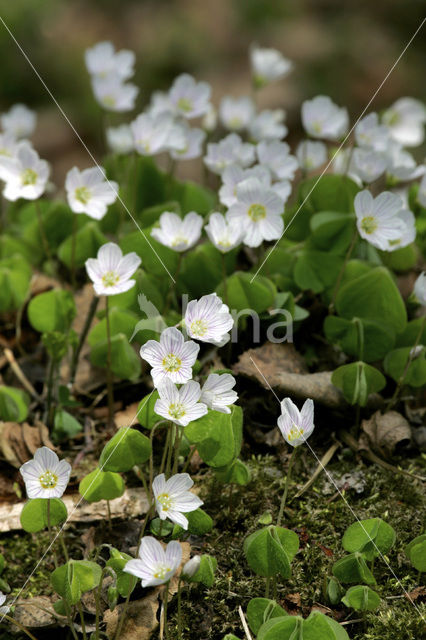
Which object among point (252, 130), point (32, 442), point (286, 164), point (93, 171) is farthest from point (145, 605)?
point (252, 130)

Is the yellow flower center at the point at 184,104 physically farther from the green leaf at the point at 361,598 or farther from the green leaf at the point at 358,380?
the green leaf at the point at 361,598

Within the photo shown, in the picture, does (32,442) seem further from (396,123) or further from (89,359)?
(396,123)

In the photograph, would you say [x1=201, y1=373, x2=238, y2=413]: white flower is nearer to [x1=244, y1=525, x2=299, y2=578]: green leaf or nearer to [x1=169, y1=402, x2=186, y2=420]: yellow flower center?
[x1=169, y1=402, x2=186, y2=420]: yellow flower center

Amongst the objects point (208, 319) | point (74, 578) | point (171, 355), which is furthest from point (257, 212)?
point (74, 578)

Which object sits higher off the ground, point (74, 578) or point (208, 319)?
point (208, 319)

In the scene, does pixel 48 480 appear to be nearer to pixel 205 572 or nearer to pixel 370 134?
pixel 205 572
